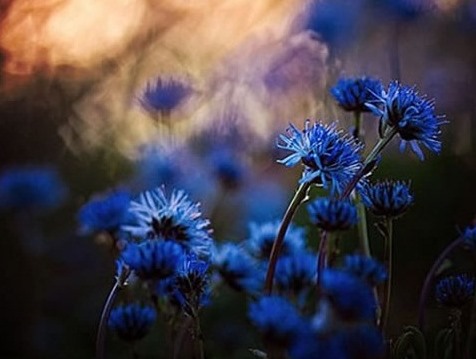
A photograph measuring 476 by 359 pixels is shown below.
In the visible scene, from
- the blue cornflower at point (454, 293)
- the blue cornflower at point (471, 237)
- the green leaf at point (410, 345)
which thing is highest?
the blue cornflower at point (471, 237)

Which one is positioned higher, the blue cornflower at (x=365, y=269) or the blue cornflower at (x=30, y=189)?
the blue cornflower at (x=30, y=189)

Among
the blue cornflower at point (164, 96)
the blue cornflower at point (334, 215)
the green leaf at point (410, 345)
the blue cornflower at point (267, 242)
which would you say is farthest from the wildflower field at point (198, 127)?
the blue cornflower at point (334, 215)

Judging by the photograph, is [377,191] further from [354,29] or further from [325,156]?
[354,29]

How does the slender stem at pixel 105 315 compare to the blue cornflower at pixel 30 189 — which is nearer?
the slender stem at pixel 105 315

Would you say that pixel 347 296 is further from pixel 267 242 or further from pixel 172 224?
pixel 267 242

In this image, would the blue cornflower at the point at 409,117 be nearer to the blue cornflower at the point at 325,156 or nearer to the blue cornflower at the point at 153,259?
the blue cornflower at the point at 325,156

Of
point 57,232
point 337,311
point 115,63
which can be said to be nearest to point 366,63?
point 115,63

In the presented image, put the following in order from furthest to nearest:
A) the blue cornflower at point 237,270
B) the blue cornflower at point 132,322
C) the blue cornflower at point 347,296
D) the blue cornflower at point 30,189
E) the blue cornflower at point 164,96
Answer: the blue cornflower at point 30,189
the blue cornflower at point 164,96
the blue cornflower at point 237,270
the blue cornflower at point 132,322
the blue cornflower at point 347,296
